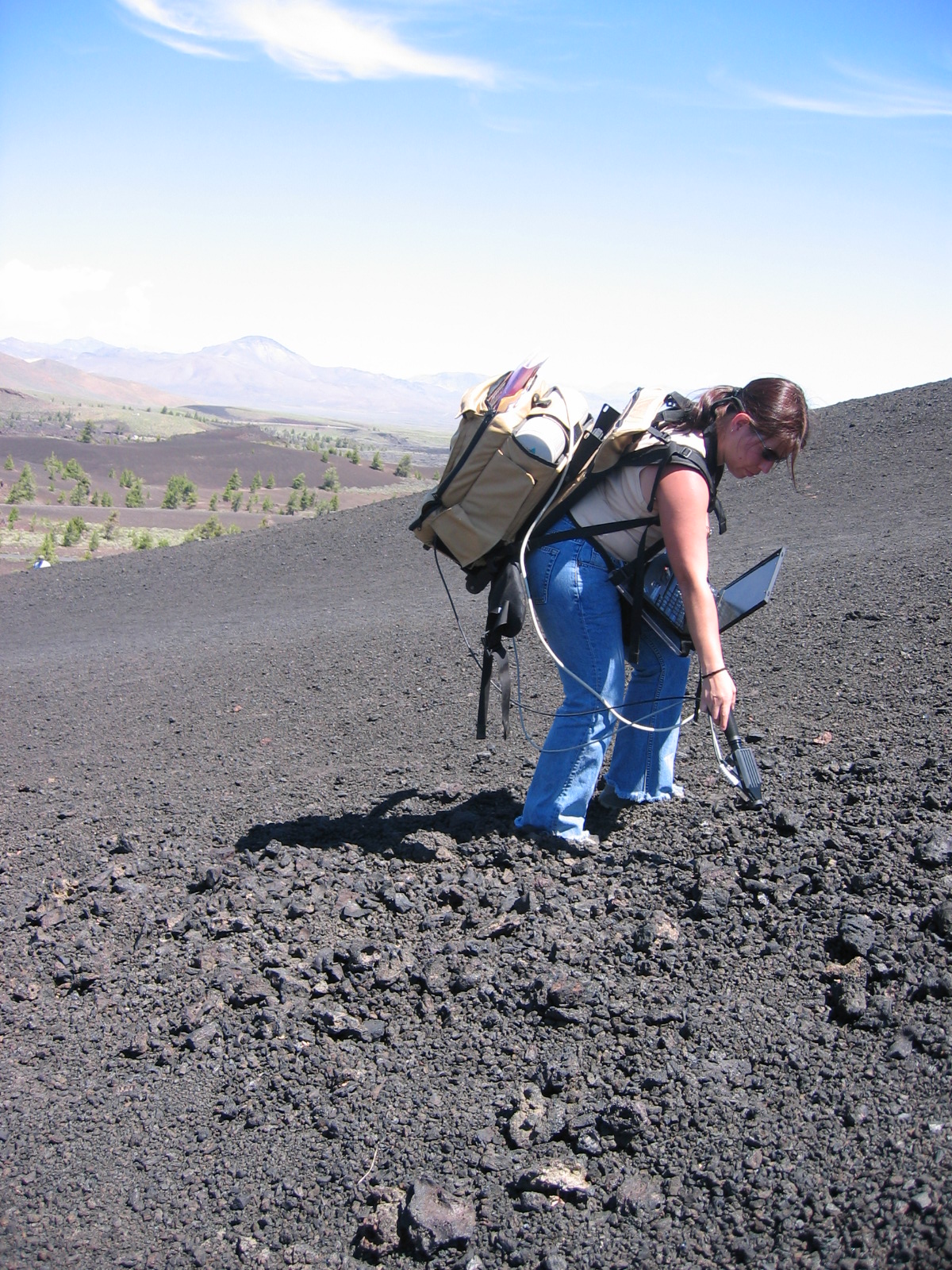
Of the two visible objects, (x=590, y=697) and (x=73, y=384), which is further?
(x=73, y=384)

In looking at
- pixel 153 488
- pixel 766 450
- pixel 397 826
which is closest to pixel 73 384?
pixel 153 488

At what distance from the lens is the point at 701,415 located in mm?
2592

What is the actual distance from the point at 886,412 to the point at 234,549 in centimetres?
736

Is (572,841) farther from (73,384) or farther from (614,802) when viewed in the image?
(73,384)

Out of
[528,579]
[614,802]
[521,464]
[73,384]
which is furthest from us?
[73,384]

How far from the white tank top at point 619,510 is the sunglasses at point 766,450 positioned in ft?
0.95

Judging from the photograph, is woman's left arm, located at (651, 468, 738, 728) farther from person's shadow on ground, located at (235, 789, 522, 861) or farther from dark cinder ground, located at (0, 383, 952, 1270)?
person's shadow on ground, located at (235, 789, 522, 861)

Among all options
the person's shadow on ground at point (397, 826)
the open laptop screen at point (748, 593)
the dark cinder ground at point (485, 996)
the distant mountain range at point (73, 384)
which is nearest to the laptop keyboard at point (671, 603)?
the open laptop screen at point (748, 593)

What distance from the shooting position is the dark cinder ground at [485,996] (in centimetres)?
183

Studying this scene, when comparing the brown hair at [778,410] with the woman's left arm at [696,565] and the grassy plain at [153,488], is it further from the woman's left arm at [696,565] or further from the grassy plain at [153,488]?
the grassy plain at [153,488]

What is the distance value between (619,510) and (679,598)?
0.36 m

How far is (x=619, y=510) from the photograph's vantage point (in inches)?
107

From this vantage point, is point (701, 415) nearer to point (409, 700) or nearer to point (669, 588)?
point (669, 588)

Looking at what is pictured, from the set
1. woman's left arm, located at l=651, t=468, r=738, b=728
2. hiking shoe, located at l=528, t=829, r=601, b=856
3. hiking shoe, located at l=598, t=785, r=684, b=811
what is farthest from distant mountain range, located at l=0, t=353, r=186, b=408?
woman's left arm, located at l=651, t=468, r=738, b=728
